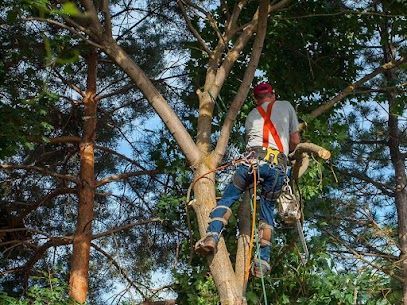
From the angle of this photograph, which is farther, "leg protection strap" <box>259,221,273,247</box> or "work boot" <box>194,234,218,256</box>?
"leg protection strap" <box>259,221,273,247</box>

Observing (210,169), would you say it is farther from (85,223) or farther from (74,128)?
(74,128)

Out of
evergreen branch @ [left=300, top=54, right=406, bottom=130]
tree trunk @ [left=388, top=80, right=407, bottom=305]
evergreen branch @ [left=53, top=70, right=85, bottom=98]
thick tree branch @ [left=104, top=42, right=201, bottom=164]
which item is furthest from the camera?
tree trunk @ [left=388, top=80, right=407, bottom=305]

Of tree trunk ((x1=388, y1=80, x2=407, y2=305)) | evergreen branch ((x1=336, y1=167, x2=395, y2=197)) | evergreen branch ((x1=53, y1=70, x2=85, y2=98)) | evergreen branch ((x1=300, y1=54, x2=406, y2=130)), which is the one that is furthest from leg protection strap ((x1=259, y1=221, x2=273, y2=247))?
evergreen branch ((x1=336, y1=167, x2=395, y2=197))

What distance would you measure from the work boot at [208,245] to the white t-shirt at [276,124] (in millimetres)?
763

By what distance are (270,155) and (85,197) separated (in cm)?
387

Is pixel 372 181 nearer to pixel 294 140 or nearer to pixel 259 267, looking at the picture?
pixel 294 140

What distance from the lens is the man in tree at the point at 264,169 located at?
4.68m

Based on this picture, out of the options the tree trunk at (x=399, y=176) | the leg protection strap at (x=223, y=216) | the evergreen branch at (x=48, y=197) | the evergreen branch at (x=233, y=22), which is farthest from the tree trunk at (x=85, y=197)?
the tree trunk at (x=399, y=176)

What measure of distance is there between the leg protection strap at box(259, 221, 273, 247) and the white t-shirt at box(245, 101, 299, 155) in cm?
Answer: 56

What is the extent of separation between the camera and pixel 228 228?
6.29m

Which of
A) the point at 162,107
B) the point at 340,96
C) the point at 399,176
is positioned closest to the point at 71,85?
the point at 162,107

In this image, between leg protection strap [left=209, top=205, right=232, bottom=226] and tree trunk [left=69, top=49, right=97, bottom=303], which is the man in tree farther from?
tree trunk [left=69, top=49, right=97, bottom=303]

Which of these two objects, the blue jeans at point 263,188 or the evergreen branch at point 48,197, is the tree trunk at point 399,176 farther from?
the blue jeans at point 263,188

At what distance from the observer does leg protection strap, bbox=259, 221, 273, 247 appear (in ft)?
15.4
